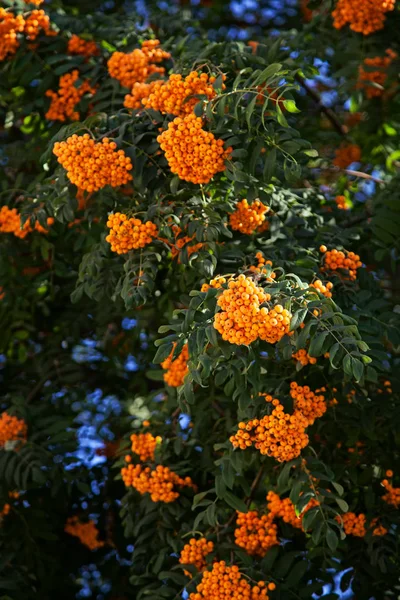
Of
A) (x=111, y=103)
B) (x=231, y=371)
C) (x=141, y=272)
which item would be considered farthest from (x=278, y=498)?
(x=111, y=103)

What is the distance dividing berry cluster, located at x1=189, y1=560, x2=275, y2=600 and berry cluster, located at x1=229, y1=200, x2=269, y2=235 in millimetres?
1220

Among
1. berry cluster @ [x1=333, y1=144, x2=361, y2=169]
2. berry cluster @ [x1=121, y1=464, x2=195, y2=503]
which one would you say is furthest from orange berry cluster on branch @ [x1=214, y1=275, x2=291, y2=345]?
berry cluster @ [x1=333, y1=144, x2=361, y2=169]

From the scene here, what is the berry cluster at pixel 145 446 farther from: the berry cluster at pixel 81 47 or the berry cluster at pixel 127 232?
the berry cluster at pixel 81 47

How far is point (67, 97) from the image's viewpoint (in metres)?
4.04

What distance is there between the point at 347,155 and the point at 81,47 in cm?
177

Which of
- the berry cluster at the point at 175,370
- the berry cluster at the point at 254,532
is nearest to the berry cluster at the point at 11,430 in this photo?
the berry cluster at the point at 175,370

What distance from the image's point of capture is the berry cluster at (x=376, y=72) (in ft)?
13.7

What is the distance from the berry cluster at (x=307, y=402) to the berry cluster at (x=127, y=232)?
72cm

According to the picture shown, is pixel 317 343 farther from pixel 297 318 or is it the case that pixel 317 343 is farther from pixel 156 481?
pixel 156 481

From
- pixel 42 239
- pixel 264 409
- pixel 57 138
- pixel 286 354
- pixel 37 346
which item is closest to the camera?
pixel 286 354

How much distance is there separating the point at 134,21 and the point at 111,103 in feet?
2.54

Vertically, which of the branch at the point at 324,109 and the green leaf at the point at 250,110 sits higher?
the green leaf at the point at 250,110

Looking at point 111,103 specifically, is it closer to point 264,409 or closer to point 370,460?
point 264,409

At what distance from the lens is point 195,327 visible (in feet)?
9.46
